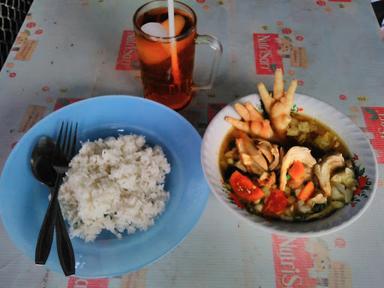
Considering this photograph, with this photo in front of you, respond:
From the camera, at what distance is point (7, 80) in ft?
3.35

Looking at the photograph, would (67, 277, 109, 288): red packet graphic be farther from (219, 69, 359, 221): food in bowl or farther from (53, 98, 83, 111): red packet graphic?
(53, 98, 83, 111): red packet graphic

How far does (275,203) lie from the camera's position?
709 mm

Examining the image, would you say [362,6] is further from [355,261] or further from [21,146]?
[21,146]

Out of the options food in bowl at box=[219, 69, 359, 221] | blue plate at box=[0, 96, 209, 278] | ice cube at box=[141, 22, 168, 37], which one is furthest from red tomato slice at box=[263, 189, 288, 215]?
ice cube at box=[141, 22, 168, 37]

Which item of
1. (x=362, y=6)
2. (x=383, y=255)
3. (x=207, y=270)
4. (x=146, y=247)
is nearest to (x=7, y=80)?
(x=146, y=247)

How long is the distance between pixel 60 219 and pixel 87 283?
5.5 inches

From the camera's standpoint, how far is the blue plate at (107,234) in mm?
661

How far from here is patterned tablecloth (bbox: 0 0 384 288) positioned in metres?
0.71

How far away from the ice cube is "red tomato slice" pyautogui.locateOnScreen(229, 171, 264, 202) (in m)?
0.38

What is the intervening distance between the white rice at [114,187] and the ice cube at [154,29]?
0.83ft

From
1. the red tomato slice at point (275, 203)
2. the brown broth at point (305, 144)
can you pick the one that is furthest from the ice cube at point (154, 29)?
the red tomato slice at point (275, 203)

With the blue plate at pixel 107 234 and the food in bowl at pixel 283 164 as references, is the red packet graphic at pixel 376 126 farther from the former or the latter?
the blue plate at pixel 107 234

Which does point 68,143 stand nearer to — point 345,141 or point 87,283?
point 87,283

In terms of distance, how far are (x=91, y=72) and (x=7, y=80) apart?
0.24 meters
